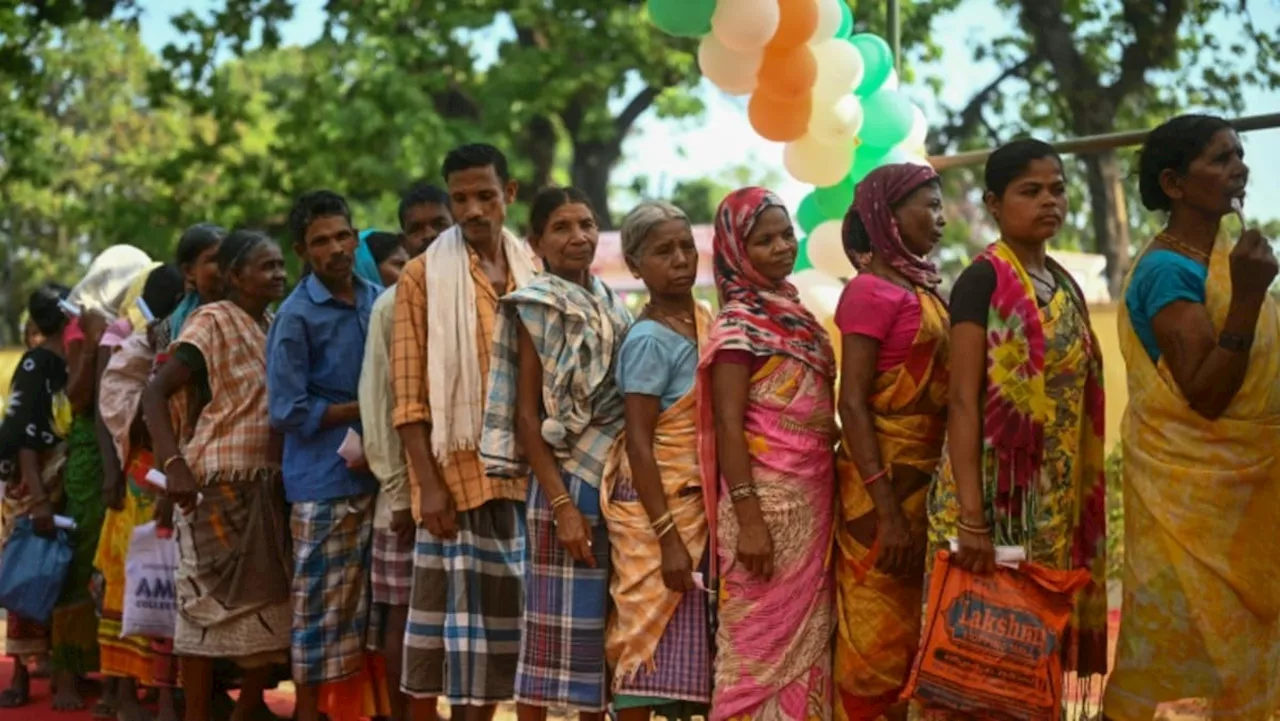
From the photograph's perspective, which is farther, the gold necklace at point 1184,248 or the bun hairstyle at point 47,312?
the bun hairstyle at point 47,312

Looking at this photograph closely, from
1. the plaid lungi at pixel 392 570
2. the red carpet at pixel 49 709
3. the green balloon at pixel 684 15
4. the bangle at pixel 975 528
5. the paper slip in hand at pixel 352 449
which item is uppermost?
the green balloon at pixel 684 15

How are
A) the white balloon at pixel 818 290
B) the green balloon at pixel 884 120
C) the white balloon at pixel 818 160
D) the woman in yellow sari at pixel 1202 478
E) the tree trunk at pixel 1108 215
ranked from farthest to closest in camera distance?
the tree trunk at pixel 1108 215, the white balloon at pixel 818 290, the green balloon at pixel 884 120, the white balloon at pixel 818 160, the woman in yellow sari at pixel 1202 478

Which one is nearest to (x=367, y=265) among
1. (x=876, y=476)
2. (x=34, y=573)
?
(x=34, y=573)

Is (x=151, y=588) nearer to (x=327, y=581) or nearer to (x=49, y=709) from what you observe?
(x=327, y=581)

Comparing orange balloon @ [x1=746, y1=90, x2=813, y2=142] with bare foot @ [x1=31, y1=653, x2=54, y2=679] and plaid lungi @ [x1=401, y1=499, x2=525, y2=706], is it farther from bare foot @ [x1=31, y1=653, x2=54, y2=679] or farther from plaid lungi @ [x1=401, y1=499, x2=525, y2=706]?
bare foot @ [x1=31, y1=653, x2=54, y2=679]

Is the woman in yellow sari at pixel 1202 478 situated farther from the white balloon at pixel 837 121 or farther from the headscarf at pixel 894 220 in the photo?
the white balloon at pixel 837 121

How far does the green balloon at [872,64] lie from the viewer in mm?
8406

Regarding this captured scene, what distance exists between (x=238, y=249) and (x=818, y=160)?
3058 mm

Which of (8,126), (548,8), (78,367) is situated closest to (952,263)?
(548,8)

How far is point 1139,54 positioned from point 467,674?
1801cm

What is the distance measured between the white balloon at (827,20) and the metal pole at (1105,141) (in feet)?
2.63

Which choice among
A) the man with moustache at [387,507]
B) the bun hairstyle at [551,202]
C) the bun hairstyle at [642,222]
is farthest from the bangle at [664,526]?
the man with moustache at [387,507]

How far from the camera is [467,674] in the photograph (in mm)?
5387

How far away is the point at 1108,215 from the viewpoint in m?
21.0
